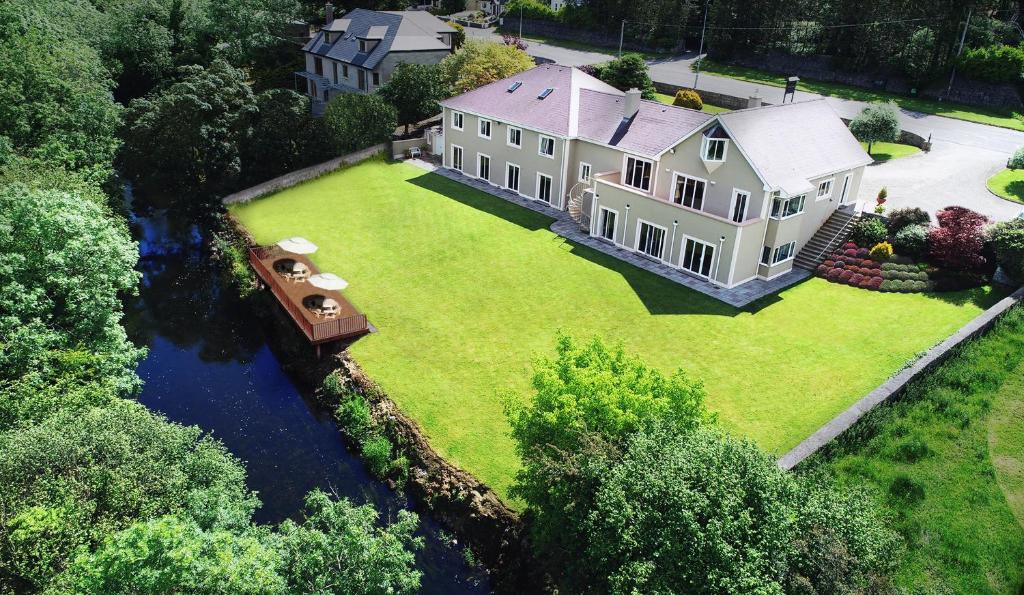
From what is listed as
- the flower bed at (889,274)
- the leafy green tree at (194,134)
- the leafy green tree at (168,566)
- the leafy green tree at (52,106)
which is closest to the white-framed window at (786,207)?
the flower bed at (889,274)

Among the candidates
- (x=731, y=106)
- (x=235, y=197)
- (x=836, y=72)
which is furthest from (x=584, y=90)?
(x=836, y=72)

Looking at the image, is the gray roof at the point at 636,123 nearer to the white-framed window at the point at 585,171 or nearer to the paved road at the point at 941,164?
the white-framed window at the point at 585,171

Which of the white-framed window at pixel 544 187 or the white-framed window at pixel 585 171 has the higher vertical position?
the white-framed window at pixel 585 171

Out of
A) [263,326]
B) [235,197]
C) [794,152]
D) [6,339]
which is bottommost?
[263,326]

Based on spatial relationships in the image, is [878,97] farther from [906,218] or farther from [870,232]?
[870,232]

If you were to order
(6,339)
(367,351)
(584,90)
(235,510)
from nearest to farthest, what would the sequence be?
(235,510) < (6,339) < (367,351) < (584,90)

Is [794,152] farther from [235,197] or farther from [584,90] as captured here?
[235,197]

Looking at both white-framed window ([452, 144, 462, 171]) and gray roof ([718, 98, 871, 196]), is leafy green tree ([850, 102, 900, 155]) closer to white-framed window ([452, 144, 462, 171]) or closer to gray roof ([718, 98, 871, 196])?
gray roof ([718, 98, 871, 196])
